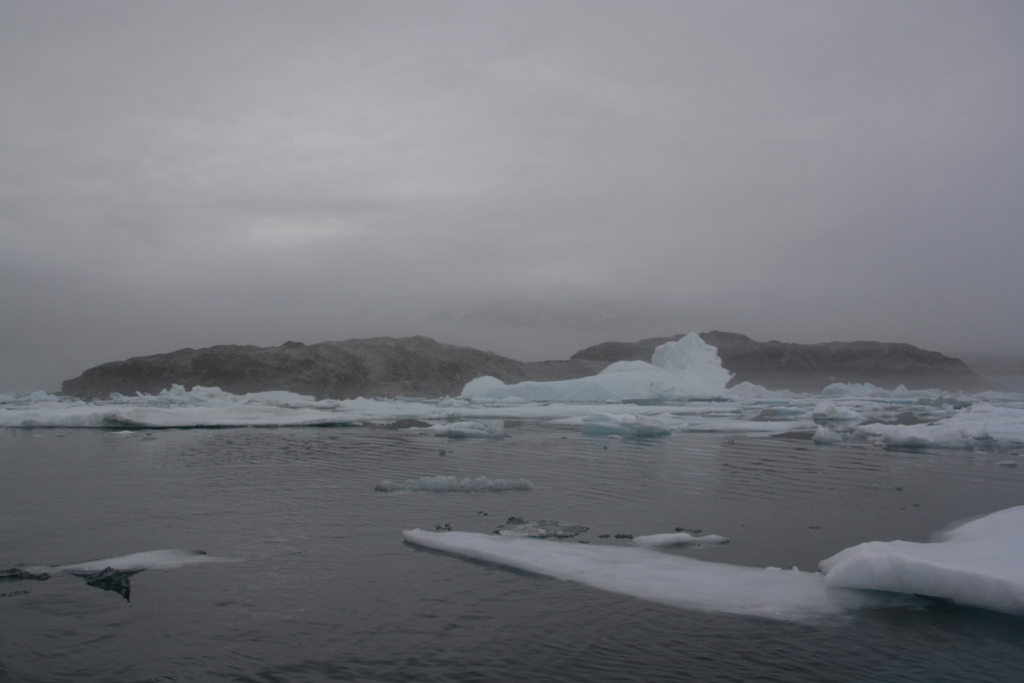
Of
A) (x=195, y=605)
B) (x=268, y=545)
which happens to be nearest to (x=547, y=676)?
(x=195, y=605)

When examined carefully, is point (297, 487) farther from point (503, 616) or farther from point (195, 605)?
point (503, 616)

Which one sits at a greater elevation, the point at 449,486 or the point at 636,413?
the point at 636,413

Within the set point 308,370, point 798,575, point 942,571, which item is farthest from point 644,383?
point 308,370

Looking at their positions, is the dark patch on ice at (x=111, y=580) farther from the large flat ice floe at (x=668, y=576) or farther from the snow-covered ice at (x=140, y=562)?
the large flat ice floe at (x=668, y=576)

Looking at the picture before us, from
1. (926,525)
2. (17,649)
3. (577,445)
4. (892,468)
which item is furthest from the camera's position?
(577,445)

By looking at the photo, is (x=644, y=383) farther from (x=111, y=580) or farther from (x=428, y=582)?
(x=111, y=580)

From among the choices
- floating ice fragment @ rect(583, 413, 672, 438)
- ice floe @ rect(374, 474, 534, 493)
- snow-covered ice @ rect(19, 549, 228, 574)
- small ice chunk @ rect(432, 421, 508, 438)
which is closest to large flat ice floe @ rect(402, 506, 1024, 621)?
snow-covered ice @ rect(19, 549, 228, 574)

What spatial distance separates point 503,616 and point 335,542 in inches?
109

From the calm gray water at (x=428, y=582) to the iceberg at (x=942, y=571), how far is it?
0.16 metres

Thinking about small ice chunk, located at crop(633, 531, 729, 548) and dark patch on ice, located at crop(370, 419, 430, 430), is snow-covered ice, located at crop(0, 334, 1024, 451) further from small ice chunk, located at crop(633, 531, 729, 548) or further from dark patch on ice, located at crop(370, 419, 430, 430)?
small ice chunk, located at crop(633, 531, 729, 548)

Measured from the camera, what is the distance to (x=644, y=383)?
40.7m

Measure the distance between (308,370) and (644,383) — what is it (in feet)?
171

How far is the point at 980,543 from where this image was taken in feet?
22.2

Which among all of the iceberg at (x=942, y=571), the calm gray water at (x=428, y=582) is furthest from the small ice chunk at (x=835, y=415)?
the iceberg at (x=942, y=571)
